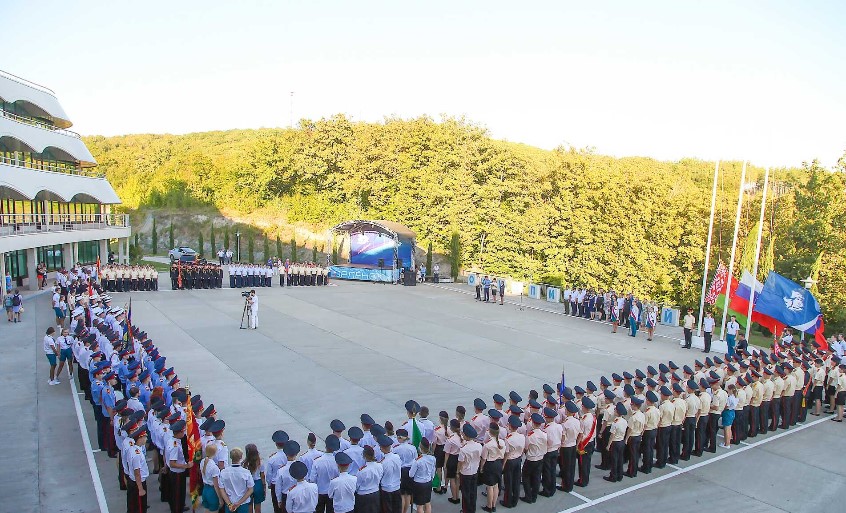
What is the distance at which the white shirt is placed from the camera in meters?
7.17

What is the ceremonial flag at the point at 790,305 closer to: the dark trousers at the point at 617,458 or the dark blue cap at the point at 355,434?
the dark trousers at the point at 617,458

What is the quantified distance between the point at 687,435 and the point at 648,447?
3.64ft

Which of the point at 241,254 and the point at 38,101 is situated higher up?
the point at 38,101

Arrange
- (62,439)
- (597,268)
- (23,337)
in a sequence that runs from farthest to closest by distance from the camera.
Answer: (597,268)
(23,337)
(62,439)

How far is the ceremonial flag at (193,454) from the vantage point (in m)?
8.22

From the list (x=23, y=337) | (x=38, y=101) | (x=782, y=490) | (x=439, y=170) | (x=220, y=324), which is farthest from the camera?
(x=439, y=170)

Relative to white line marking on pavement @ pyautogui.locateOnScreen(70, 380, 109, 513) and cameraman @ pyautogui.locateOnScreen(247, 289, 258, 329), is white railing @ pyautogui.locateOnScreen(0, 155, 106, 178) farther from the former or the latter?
white line marking on pavement @ pyautogui.locateOnScreen(70, 380, 109, 513)

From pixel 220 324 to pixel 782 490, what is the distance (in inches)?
710

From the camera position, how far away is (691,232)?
101 feet

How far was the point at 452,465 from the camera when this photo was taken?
893 centimetres

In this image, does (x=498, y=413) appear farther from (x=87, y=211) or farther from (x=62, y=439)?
(x=87, y=211)

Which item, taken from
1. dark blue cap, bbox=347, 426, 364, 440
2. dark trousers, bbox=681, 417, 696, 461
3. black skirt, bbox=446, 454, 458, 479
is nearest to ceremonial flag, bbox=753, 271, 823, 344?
dark trousers, bbox=681, 417, 696, 461

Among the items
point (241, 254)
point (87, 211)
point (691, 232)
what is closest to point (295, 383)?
point (691, 232)

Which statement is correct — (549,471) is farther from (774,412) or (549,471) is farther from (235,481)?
(774,412)
